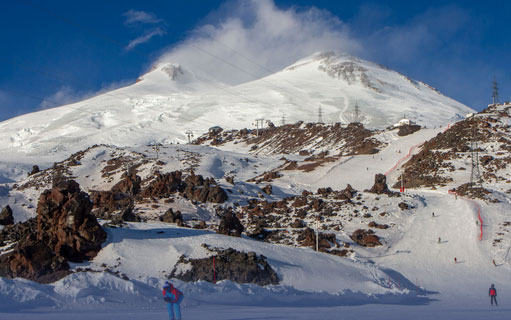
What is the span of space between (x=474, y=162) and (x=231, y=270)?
48.3 meters

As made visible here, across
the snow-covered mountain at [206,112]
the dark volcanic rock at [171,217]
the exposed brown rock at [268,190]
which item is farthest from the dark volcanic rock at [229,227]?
the snow-covered mountain at [206,112]

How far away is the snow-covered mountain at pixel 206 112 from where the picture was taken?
13812 centimetres

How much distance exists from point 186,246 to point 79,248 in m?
4.73

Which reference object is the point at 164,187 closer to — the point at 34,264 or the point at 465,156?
the point at 34,264

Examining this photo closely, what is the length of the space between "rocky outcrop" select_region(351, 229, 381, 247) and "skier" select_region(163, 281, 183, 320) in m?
24.3

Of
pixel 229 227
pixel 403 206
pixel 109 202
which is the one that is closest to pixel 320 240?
pixel 229 227

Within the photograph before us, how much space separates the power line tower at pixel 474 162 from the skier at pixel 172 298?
42.7m

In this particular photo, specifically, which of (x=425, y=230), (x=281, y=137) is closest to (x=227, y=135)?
(x=281, y=137)

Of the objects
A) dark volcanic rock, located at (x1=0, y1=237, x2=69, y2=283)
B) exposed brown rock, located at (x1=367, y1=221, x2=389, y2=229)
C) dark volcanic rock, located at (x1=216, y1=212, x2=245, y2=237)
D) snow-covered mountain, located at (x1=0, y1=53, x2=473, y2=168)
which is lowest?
dark volcanic rock, located at (x1=0, y1=237, x2=69, y2=283)

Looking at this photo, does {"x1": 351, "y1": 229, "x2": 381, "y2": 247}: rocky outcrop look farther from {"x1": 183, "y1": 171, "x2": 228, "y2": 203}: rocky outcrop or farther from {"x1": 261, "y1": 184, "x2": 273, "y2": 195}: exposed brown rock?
{"x1": 261, "y1": 184, "x2": 273, "y2": 195}: exposed brown rock

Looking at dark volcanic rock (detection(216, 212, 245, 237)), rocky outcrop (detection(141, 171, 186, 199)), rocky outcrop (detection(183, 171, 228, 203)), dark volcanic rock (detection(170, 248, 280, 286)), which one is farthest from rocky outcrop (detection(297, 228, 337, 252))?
rocky outcrop (detection(141, 171, 186, 199))

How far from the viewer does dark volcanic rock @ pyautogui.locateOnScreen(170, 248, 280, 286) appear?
19.1 meters

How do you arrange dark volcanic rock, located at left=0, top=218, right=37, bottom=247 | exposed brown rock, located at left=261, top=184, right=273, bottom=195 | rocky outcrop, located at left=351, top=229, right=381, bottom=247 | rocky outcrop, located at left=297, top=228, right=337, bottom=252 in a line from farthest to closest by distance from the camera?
exposed brown rock, located at left=261, top=184, right=273, bottom=195, rocky outcrop, located at left=351, top=229, right=381, bottom=247, rocky outcrop, located at left=297, top=228, right=337, bottom=252, dark volcanic rock, located at left=0, top=218, right=37, bottom=247

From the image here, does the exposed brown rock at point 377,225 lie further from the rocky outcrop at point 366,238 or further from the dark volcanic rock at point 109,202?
the dark volcanic rock at point 109,202
